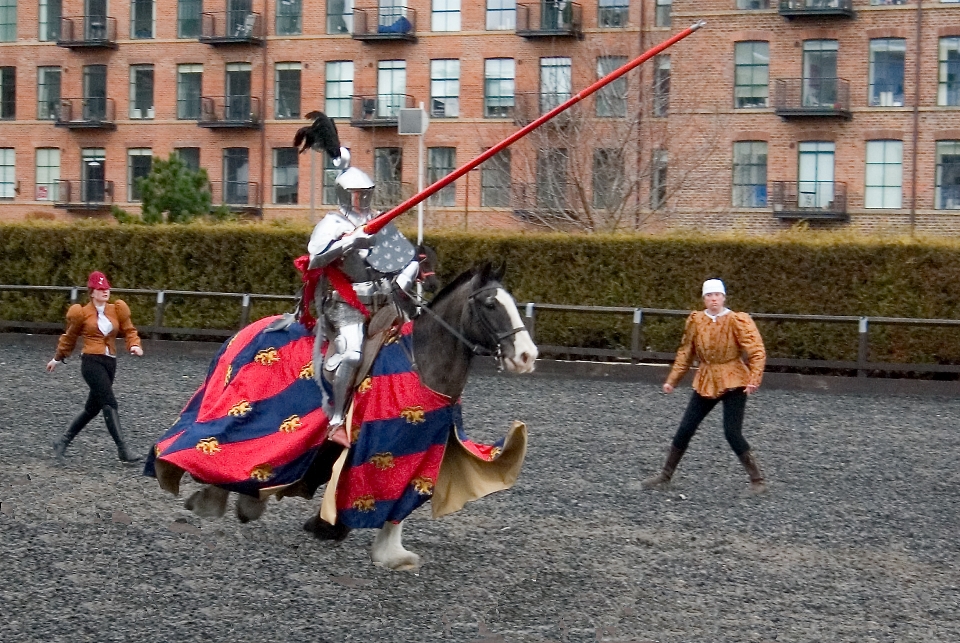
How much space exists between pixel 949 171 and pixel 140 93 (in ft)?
90.7

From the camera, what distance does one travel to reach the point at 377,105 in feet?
141

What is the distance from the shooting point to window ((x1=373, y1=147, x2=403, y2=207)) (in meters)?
34.9

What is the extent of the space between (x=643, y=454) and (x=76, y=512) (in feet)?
19.5

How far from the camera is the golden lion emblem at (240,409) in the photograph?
788 cm

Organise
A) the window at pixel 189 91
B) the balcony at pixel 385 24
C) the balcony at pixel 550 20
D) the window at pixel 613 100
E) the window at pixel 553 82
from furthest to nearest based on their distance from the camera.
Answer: the window at pixel 189 91 → the balcony at pixel 385 24 → the balcony at pixel 550 20 → the window at pixel 553 82 → the window at pixel 613 100

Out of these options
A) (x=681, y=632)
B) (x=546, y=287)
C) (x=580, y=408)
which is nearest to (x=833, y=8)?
(x=546, y=287)

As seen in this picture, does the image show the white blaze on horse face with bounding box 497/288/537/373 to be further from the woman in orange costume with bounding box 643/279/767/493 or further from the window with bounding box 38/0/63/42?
the window with bounding box 38/0/63/42

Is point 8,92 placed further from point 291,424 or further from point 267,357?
point 291,424

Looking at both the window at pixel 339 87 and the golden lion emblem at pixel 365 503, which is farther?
the window at pixel 339 87

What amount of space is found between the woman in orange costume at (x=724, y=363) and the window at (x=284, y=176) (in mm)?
34831

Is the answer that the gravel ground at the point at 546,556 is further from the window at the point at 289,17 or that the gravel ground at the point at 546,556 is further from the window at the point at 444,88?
the window at the point at 289,17

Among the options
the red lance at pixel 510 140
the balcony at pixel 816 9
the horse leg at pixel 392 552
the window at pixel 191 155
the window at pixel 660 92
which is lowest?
the horse leg at pixel 392 552

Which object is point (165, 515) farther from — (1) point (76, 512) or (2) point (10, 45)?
(2) point (10, 45)

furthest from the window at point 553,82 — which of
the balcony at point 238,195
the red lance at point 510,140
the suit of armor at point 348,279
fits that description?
the red lance at point 510,140
